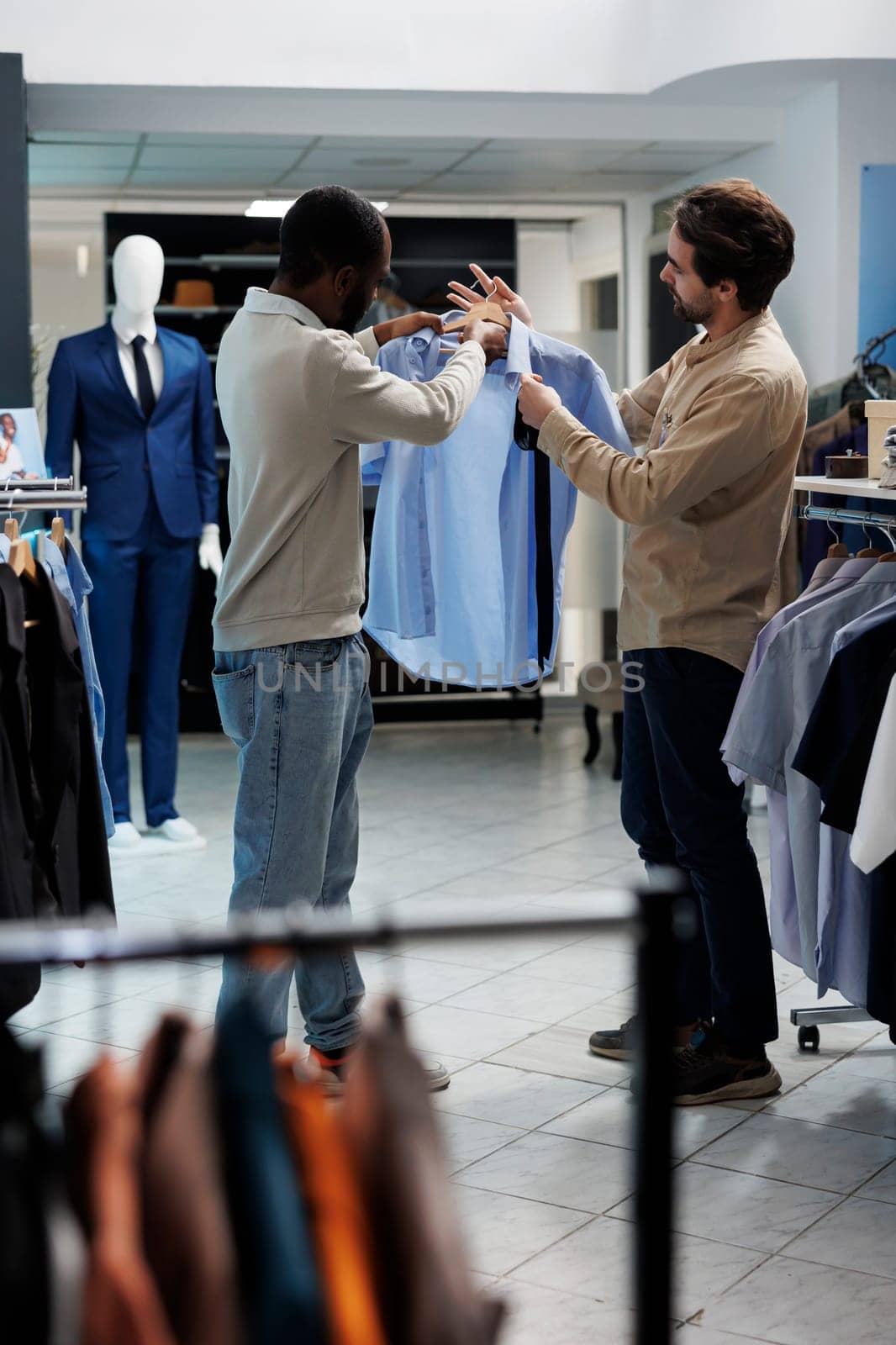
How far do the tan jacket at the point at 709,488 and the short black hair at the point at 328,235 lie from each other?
534 mm

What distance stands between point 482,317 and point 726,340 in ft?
1.62

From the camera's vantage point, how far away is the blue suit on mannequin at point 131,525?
5289 millimetres

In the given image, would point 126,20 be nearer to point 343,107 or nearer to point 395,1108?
point 343,107

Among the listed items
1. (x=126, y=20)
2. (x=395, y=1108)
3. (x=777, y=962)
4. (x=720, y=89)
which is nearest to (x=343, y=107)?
(x=126, y=20)

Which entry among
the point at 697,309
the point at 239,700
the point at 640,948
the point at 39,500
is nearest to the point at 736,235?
the point at 697,309

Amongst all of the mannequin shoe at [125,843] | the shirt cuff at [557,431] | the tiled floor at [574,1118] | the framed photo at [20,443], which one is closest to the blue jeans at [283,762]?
the tiled floor at [574,1118]

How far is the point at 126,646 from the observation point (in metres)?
5.34

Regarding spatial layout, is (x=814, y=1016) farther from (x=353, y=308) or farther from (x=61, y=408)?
(x=61, y=408)

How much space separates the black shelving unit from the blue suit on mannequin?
5.82 ft


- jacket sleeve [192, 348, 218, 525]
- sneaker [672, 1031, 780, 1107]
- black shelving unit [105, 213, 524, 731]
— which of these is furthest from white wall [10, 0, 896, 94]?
sneaker [672, 1031, 780, 1107]

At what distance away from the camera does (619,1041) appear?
10.5 feet

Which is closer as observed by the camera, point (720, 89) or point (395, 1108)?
point (395, 1108)

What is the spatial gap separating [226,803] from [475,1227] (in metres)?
3.64

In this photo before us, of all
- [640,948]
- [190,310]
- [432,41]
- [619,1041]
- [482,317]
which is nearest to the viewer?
[640,948]
